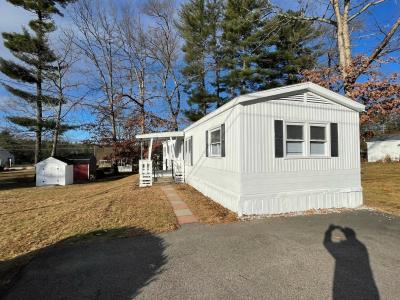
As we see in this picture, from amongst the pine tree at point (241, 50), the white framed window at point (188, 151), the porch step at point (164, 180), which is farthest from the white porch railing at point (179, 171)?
the pine tree at point (241, 50)

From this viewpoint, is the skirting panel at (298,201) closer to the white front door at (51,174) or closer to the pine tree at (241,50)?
the white front door at (51,174)

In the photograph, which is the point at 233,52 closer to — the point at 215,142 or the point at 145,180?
the point at 145,180

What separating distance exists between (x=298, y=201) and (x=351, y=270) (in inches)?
143

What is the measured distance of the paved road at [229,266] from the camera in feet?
11.0

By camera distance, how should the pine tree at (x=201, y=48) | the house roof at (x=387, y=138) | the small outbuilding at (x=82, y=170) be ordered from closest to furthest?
the small outbuilding at (x=82, y=170), the pine tree at (x=201, y=48), the house roof at (x=387, y=138)

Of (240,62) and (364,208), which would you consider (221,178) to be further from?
(240,62)

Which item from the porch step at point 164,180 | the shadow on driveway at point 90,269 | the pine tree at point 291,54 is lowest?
the shadow on driveway at point 90,269

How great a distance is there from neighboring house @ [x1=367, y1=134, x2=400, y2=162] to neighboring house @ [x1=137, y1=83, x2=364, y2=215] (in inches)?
893

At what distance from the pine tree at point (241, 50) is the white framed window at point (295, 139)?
15.5m

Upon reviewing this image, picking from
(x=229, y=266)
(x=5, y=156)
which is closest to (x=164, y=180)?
(x=229, y=266)

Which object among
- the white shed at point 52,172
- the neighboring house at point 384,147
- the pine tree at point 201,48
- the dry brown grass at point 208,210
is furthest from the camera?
the neighboring house at point 384,147

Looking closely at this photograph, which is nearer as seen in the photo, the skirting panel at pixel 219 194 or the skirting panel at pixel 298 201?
the skirting panel at pixel 298 201

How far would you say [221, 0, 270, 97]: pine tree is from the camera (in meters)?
21.8

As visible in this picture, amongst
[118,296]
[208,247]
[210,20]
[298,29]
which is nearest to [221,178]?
[208,247]
